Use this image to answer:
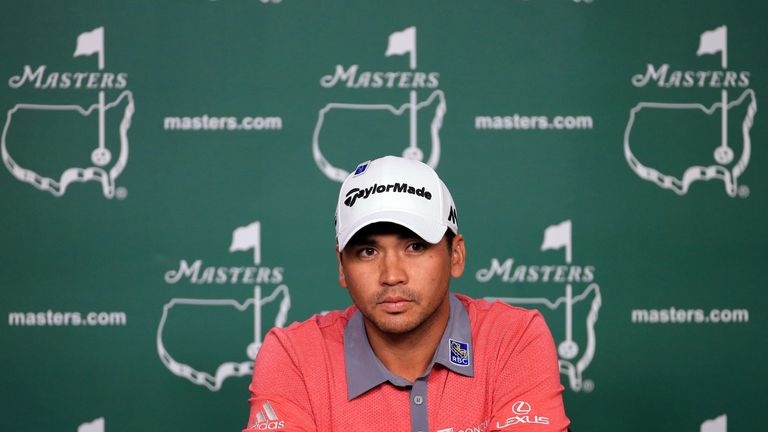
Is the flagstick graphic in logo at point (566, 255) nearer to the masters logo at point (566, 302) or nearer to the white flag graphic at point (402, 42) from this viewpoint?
the masters logo at point (566, 302)

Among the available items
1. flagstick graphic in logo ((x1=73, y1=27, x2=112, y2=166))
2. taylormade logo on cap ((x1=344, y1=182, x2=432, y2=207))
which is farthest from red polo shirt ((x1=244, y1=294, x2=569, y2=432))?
flagstick graphic in logo ((x1=73, y1=27, x2=112, y2=166))

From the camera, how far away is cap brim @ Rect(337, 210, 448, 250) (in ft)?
4.39

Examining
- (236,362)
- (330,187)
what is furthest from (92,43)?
(236,362)

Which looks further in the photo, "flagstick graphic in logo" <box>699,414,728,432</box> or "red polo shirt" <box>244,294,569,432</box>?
"flagstick graphic in logo" <box>699,414,728,432</box>

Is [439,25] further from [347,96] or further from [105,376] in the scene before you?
[105,376]

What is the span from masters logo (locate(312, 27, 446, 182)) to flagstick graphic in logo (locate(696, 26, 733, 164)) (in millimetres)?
893

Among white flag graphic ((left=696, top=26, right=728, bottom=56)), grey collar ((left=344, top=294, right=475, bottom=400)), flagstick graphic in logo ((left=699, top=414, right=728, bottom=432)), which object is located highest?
white flag graphic ((left=696, top=26, right=728, bottom=56))

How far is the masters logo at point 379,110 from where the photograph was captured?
2477 mm

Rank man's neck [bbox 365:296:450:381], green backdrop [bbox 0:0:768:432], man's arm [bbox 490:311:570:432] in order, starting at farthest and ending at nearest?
green backdrop [bbox 0:0:768:432], man's neck [bbox 365:296:450:381], man's arm [bbox 490:311:570:432]

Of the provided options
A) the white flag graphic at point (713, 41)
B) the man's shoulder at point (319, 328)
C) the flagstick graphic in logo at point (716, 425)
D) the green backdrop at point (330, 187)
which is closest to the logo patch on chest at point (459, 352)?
the man's shoulder at point (319, 328)

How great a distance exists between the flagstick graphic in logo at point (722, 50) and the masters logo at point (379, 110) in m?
0.89

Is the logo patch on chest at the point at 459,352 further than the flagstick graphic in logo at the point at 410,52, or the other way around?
the flagstick graphic in logo at the point at 410,52

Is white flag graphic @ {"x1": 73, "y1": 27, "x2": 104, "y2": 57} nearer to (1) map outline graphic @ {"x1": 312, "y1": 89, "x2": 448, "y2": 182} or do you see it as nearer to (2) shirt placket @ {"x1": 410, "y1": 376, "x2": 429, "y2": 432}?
(1) map outline graphic @ {"x1": 312, "y1": 89, "x2": 448, "y2": 182}

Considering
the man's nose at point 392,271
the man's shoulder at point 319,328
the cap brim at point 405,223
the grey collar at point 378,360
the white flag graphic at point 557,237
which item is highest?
the white flag graphic at point 557,237
